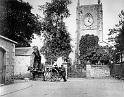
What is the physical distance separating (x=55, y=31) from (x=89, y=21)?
24.2 meters

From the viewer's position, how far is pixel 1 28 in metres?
28.5

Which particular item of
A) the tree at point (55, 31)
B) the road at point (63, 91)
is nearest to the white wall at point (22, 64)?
the tree at point (55, 31)

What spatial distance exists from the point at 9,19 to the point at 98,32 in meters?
29.9

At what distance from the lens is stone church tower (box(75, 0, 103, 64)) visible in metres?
53.9

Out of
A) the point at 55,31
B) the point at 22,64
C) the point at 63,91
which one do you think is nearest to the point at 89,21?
the point at 55,31

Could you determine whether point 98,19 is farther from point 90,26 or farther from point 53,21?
point 53,21

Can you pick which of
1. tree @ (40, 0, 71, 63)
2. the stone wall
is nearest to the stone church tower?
tree @ (40, 0, 71, 63)

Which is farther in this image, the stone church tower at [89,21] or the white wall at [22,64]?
the stone church tower at [89,21]

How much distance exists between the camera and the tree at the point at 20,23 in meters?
29.3

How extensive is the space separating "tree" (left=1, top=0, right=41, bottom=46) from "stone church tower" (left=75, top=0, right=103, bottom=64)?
19.7m

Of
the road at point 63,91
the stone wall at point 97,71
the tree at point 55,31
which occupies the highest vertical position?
the tree at point 55,31

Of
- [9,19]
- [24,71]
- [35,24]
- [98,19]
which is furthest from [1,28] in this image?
[98,19]

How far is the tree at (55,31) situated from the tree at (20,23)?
5.17 feet

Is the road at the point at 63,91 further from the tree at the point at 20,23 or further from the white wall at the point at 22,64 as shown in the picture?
the tree at the point at 20,23
